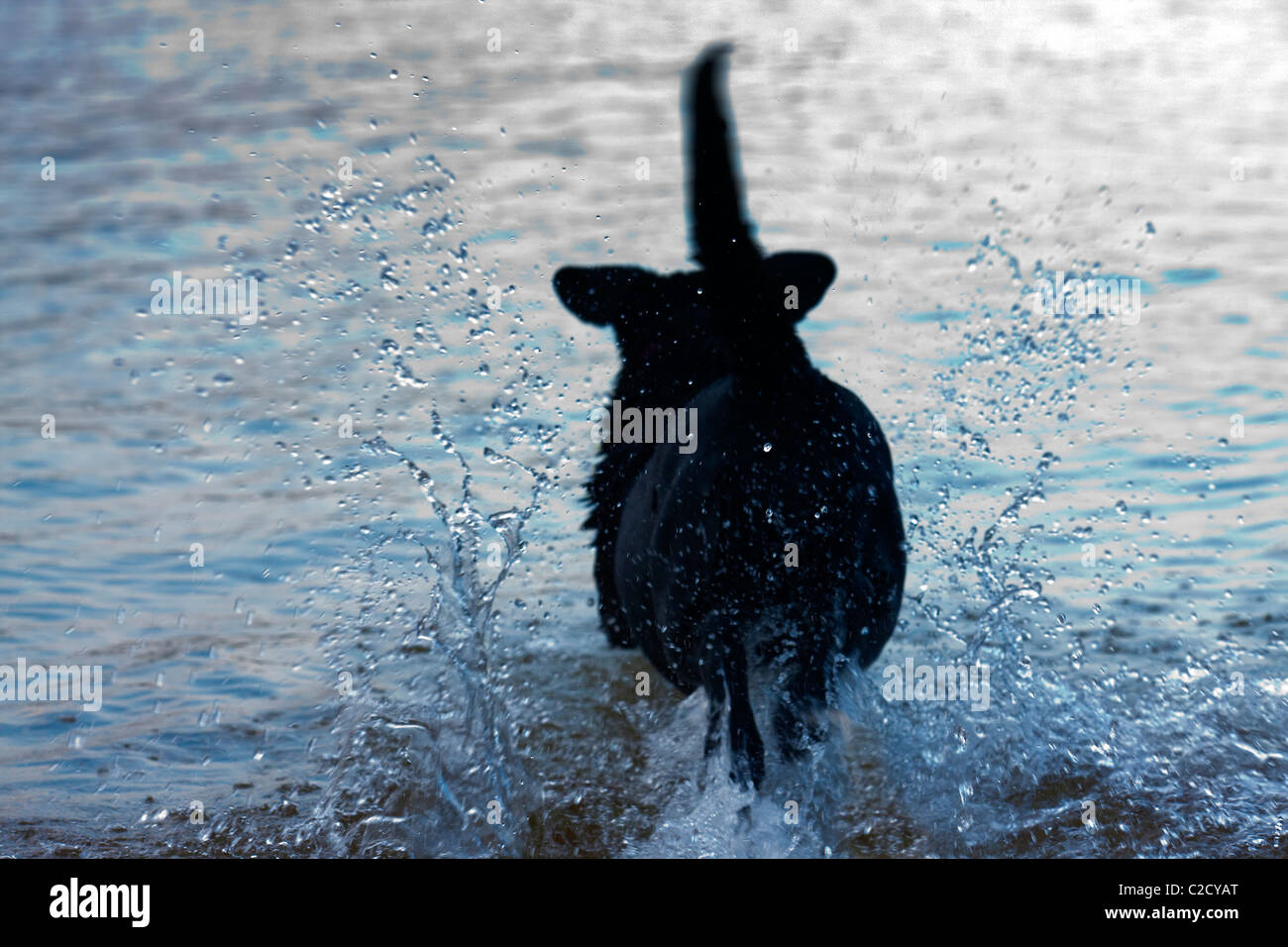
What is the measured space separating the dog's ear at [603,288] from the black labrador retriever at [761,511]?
55cm

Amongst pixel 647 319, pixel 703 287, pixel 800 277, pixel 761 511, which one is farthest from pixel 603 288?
pixel 761 511

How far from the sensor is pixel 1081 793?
3.12 metres

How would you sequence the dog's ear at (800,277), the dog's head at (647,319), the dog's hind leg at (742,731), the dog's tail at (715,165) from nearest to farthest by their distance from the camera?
the dog's hind leg at (742,731), the dog's tail at (715,165), the dog's ear at (800,277), the dog's head at (647,319)

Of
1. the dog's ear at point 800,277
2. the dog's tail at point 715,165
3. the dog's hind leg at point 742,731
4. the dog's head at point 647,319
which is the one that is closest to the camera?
the dog's hind leg at point 742,731

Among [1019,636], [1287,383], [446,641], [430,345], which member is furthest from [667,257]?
[1287,383]

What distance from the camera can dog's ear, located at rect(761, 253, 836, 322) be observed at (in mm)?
2941

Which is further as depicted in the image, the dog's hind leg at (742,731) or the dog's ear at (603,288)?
the dog's ear at (603,288)

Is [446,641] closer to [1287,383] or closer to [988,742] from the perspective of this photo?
[988,742]

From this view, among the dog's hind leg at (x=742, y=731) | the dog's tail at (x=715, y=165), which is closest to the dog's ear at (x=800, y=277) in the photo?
the dog's tail at (x=715, y=165)

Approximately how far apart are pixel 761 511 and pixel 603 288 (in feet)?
3.79

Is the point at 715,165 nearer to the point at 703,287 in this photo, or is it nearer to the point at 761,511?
the point at 703,287

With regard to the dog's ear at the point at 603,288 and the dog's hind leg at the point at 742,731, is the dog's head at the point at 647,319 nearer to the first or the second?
the dog's ear at the point at 603,288

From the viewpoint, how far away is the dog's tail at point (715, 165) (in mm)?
2764

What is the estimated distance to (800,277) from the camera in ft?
9.92
